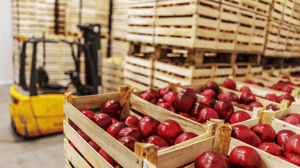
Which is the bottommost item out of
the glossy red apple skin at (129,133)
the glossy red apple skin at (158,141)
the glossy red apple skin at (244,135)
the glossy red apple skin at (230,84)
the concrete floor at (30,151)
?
the concrete floor at (30,151)

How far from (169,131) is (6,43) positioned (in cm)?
880

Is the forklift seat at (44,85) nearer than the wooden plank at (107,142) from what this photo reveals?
No

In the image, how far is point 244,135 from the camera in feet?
4.62

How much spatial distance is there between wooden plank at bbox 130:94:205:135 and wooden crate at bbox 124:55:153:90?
81.2 inches

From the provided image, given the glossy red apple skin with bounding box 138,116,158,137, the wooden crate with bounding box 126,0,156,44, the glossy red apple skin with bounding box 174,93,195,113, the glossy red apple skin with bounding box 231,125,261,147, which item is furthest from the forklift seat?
the glossy red apple skin with bounding box 231,125,261,147

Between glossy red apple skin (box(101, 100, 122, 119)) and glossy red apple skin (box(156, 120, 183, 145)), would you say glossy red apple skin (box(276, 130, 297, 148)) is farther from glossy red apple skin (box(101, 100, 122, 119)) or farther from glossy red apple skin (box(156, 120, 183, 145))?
glossy red apple skin (box(101, 100, 122, 119))

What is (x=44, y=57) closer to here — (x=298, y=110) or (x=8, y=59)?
(x=8, y=59)

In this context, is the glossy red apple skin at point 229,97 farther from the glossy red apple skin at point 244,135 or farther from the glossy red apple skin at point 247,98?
the glossy red apple skin at point 244,135

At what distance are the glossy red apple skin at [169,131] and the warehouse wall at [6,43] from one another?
28.5 feet

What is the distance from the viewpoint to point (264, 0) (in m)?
4.39

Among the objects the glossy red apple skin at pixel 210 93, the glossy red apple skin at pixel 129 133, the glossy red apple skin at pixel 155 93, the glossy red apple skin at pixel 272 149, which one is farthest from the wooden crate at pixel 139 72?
the glossy red apple skin at pixel 272 149

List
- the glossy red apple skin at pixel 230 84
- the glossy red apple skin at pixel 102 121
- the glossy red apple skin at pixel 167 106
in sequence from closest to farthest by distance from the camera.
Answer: the glossy red apple skin at pixel 102 121 < the glossy red apple skin at pixel 167 106 < the glossy red apple skin at pixel 230 84

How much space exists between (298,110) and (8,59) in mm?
9195

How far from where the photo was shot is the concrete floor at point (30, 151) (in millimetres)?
3324
